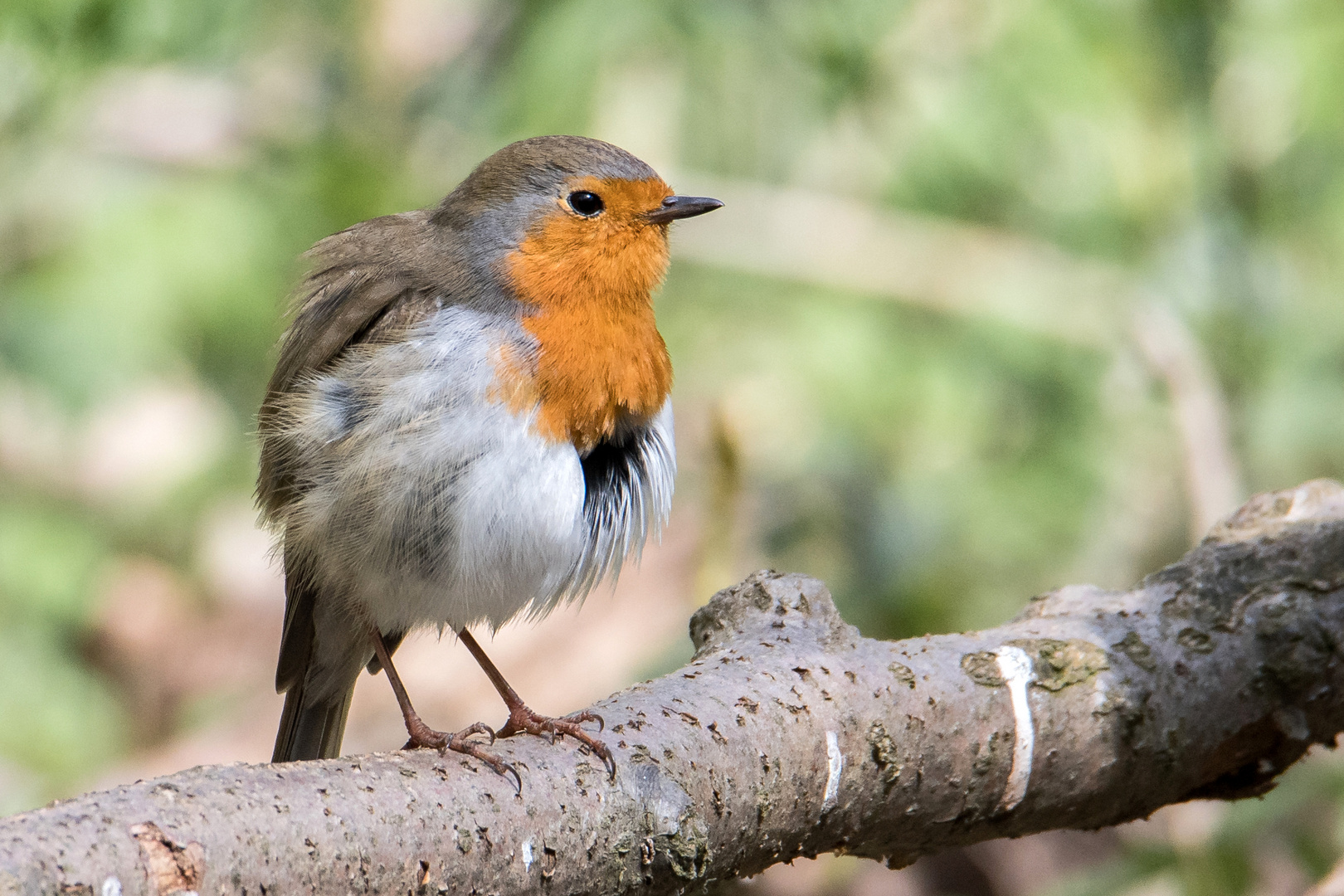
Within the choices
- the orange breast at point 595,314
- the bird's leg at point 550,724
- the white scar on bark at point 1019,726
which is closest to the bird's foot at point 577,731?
the bird's leg at point 550,724

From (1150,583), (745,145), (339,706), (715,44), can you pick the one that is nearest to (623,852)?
(1150,583)

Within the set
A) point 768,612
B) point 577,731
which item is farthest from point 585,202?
point 577,731

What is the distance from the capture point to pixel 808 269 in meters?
5.58

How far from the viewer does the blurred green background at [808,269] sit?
4.61m

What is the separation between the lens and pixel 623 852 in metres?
2.05

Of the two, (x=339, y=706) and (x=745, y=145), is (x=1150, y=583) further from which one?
(x=745, y=145)

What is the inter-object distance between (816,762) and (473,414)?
0.96 m

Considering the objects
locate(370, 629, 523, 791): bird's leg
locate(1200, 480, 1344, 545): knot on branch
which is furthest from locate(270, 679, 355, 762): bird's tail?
locate(1200, 480, 1344, 545): knot on branch

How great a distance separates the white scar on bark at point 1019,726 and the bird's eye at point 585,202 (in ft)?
4.38

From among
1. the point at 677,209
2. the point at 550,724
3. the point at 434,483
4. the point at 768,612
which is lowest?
the point at 550,724

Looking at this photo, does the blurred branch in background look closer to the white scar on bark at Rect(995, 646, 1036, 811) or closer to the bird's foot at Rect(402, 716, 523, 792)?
the white scar on bark at Rect(995, 646, 1036, 811)

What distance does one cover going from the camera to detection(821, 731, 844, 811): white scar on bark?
7.70ft

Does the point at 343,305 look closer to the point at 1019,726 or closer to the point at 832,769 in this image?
the point at 832,769

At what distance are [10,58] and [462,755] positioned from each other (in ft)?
9.80
